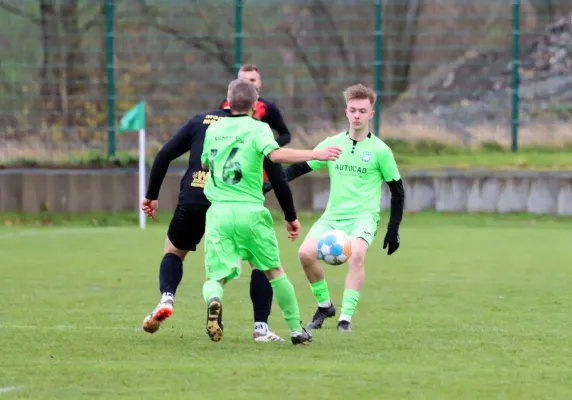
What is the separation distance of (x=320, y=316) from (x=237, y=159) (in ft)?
6.07

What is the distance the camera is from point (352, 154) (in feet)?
34.0

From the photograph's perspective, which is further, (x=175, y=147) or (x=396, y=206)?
(x=396, y=206)

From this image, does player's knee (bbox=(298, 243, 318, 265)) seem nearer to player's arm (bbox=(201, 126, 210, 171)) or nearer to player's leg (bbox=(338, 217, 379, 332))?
player's leg (bbox=(338, 217, 379, 332))

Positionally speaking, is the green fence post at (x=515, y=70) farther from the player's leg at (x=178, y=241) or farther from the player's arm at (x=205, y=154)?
the player's arm at (x=205, y=154)

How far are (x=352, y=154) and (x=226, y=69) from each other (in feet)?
42.4

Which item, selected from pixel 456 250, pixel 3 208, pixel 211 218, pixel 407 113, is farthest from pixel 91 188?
pixel 211 218

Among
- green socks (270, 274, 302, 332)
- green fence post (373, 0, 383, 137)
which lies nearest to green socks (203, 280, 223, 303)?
green socks (270, 274, 302, 332)

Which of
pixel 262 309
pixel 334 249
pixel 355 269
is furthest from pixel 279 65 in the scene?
pixel 262 309

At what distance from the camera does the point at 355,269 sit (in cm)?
1005

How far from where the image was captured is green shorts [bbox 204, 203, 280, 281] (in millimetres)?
8625

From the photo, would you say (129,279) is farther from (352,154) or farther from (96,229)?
(96,229)

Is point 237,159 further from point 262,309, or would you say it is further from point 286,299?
point 262,309

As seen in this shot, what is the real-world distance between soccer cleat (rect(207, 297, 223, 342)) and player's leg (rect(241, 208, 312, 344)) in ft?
1.44

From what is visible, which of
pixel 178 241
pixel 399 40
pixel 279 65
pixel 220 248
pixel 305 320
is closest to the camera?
pixel 220 248
